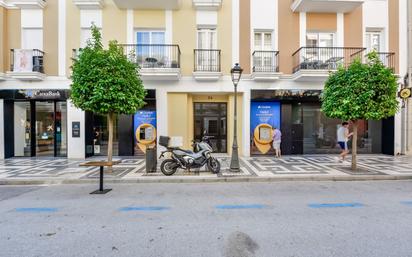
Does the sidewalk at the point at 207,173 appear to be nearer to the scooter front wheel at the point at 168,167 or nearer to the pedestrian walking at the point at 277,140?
the scooter front wheel at the point at 168,167

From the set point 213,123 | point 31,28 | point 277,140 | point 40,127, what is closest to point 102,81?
point 213,123

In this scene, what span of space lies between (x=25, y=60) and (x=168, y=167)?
9.29 m

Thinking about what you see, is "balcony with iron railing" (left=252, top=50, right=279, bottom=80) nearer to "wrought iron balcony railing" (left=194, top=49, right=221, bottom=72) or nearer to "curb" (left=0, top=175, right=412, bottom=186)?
"wrought iron balcony railing" (left=194, top=49, right=221, bottom=72)

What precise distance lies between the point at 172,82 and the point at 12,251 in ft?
30.7

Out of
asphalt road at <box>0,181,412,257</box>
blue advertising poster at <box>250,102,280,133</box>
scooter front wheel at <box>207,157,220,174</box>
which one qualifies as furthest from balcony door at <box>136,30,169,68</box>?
asphalt road at <box>0,181,412,257</box>

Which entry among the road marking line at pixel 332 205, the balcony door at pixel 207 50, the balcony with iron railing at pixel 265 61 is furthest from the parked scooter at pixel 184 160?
the balcony with iron railing at pixel 265 61

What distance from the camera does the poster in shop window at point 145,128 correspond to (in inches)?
470

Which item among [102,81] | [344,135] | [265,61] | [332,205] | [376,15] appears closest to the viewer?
[332,205]

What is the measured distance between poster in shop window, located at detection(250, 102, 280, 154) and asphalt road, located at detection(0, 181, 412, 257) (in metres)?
5.73

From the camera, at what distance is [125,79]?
7.58 metres

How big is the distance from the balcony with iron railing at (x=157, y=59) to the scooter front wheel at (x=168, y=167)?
15.6 feet

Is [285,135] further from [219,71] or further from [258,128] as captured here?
[219,71]

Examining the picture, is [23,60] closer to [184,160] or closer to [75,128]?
[75,128]

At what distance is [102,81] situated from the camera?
285 inches
